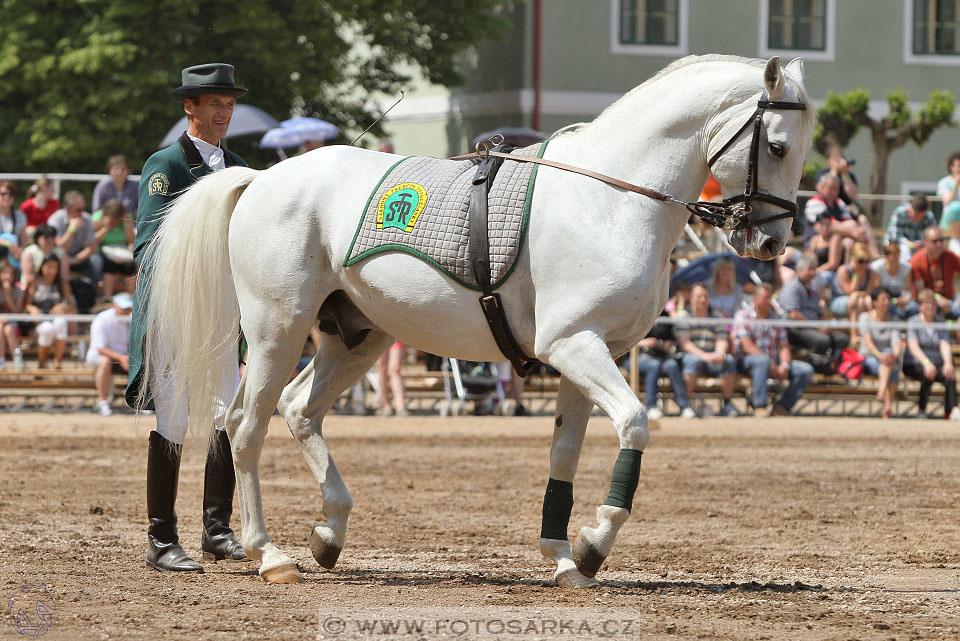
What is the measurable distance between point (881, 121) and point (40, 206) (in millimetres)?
16066

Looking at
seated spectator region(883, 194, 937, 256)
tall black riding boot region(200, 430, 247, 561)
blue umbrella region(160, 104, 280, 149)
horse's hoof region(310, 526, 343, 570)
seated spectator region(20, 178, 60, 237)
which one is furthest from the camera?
seated spectator region(883, 194, 937, 256)

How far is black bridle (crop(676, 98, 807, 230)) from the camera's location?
228 inches

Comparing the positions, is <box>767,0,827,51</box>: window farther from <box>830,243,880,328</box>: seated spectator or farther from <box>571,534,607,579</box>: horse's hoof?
<box>571,534,607,579</box>: horse's hoof

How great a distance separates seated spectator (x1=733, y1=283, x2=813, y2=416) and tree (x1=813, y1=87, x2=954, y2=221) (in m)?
10.8

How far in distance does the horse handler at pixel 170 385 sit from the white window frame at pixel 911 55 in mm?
24364

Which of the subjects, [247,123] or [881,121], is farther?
[881,121]

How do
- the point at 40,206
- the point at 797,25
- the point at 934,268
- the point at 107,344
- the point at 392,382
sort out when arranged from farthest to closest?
the point at 797,25 < the point at 934,268 < the point at 40,206 < the point at 392,382 < the point at 107,344

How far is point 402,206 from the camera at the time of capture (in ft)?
20.3

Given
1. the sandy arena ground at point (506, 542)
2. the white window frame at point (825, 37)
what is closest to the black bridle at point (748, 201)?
the sandy arena ground at point (506, 542)

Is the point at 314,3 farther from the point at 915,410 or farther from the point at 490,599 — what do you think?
the point at 490,599

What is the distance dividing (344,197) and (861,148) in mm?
23634

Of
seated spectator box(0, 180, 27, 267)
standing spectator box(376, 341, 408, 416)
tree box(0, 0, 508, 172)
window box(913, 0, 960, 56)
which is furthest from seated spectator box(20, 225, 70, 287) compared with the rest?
window box(913, 0, 960, 56)

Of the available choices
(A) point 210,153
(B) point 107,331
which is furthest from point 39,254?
(A) point 210,153

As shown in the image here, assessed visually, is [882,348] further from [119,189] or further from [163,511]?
[163,511]
